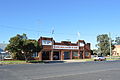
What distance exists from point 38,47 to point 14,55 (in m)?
7.64

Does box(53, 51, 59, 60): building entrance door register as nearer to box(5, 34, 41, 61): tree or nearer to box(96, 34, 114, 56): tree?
box(5, 34, 41, 61): tree

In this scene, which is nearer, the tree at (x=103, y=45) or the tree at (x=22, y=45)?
the tree at (x=22, y=45)

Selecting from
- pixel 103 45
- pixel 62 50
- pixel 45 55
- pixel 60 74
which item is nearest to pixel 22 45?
pixel 45 55

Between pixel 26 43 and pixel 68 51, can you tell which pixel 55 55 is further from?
pixel 26 43

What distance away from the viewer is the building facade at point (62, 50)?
169ft

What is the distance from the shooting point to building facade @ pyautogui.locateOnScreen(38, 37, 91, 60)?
2028 inches

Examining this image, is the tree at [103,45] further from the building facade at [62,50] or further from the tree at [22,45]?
the tree at [22,45]

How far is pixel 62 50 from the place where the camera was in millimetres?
54750

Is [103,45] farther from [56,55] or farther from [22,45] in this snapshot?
[22,45]

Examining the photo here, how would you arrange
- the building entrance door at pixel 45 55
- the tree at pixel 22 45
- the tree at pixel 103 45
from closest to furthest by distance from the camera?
the tree at pixel 22 45, the building entrance door at pixel 45 55, the tree at pixel 103 45

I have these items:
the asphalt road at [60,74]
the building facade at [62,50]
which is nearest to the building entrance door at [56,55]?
the building facade at [62,50]

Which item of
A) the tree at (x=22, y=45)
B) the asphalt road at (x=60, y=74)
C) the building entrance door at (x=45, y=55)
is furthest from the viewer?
the building entrance door at (x=45, y=55)

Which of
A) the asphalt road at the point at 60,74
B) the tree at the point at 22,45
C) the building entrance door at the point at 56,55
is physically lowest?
the asphalt road at the point at 60,74

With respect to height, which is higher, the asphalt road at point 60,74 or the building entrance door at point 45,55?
the building entrance door at point 45,55
